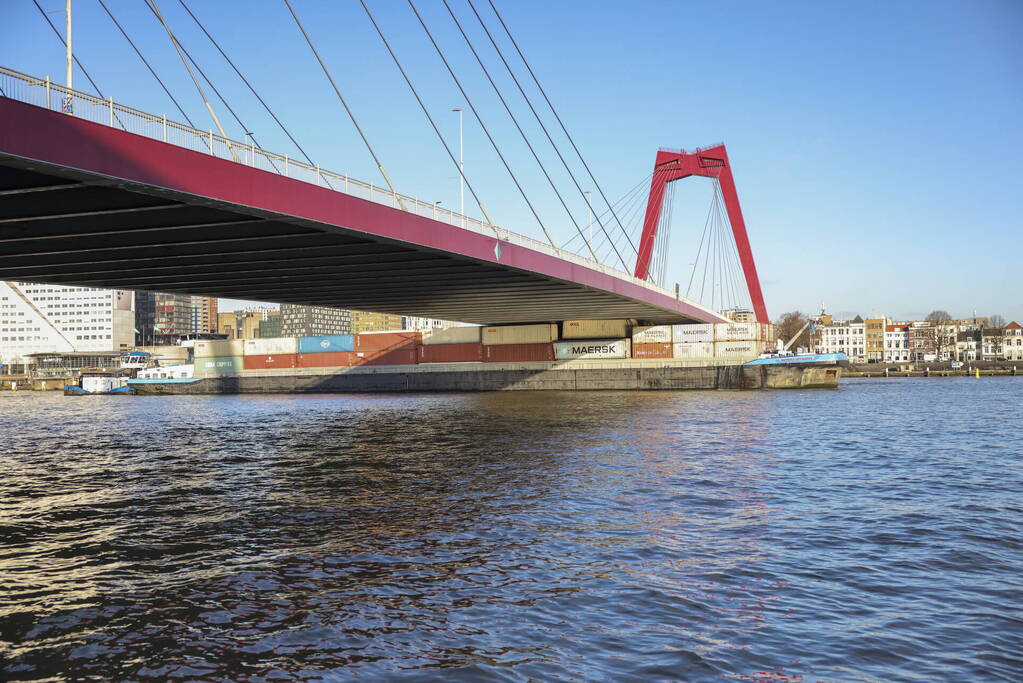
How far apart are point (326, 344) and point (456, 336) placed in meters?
15.3

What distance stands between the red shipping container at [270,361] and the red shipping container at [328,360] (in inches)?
43.7

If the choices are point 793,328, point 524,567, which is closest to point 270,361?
point 524,567

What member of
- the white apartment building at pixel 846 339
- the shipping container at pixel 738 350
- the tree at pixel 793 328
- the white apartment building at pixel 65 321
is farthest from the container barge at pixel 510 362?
A: the white apartment building at pixel 65 321

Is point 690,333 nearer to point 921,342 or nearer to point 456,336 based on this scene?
point 456,336

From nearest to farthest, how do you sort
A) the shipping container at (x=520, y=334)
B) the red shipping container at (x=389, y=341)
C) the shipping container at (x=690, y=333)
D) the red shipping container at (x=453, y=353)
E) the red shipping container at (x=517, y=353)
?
the shipping container at (x=690, y=333), the red shipping container at (x=517, y=353), the shipping container at (x=520, y=334), the red shipping container at (x=453, y=353), the red shipping container at (x=389, y=341)

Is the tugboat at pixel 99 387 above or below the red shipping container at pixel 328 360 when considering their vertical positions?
below

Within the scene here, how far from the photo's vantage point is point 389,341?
74812 mm

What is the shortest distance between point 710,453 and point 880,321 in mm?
160696

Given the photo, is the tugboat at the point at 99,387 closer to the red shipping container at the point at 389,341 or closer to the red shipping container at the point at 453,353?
the red shipping container at the point at 389,341

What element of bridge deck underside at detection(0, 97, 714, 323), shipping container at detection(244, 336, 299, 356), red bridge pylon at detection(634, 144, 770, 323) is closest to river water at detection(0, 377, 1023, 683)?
bridge deck underside at detection(0, 97, 714, 323)

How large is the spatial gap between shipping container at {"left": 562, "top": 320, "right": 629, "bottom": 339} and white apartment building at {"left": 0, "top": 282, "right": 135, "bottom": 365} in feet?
477

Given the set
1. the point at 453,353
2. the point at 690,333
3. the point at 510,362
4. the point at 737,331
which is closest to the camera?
the point at 737,331

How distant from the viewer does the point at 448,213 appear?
80.3 ft

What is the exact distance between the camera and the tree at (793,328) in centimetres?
14450
